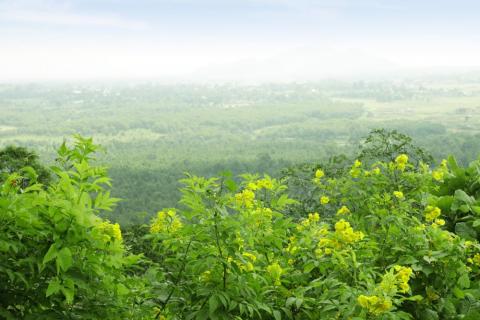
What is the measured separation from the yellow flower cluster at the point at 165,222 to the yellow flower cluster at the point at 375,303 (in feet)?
3.21

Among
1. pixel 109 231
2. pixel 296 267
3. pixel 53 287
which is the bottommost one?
pixel 296 267

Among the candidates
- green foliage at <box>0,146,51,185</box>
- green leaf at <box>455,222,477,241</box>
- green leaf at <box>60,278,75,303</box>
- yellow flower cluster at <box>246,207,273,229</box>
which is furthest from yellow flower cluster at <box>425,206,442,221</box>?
green foliage at <box>0,146,51,185</box>

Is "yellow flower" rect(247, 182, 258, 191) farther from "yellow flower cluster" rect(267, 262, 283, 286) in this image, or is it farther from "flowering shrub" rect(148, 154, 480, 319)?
"yellow flower cluster" rect(267, 262, 283, 286)

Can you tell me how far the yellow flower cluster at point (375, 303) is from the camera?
1785 millimetres

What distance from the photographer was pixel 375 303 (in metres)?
1.80

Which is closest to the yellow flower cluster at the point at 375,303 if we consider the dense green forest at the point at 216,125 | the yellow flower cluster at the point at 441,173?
the yellow flower cluster at the point at 441,173

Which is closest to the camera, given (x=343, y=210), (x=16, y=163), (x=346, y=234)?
(x=346, y=234)

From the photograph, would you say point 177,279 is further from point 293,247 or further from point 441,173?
point 441,173

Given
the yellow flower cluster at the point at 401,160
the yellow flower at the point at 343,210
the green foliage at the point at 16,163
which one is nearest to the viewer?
the yellow flower at the point at 343,210

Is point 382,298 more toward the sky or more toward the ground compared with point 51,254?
more toward the ground

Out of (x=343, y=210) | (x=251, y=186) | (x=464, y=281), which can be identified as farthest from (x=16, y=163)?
(x=464, y=281)

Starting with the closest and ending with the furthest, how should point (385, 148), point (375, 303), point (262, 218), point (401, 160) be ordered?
point (375, 303)
point (262, 218)
point (401, 160)
point (385, 148)

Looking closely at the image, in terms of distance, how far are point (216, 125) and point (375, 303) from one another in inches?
3489

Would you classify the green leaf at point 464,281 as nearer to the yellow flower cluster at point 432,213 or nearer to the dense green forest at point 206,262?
the dense green forest at point 206,262
